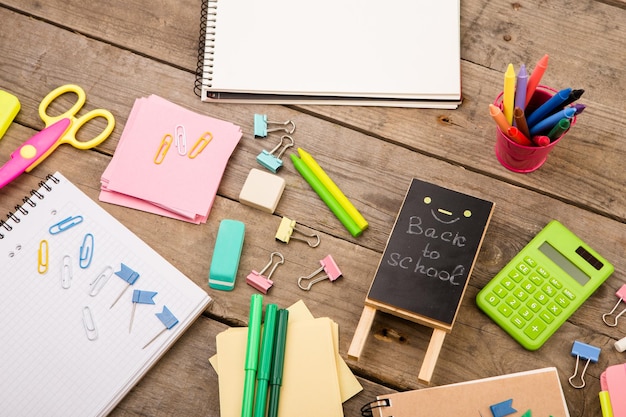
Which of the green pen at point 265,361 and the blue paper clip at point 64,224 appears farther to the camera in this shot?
the blue paper clip at point 64,224

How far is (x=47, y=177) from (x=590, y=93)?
0.94m

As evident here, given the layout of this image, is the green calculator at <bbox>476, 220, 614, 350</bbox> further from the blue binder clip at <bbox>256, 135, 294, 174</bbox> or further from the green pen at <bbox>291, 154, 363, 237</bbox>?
the blue binder clip at <bbox>256, 135, 294, 174</bbox>

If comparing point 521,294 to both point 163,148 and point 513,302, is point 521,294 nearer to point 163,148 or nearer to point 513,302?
point 513,302

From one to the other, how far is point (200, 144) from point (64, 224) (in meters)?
0.26

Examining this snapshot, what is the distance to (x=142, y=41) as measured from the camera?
127cm

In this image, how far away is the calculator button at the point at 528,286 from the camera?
3.51 feet

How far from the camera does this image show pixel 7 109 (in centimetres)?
120

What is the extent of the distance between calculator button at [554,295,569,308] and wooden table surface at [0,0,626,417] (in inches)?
1.7

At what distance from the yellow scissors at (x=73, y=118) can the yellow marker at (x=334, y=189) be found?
34cm

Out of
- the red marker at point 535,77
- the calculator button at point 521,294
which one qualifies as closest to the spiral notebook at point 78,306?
the calculator button at point 521,294

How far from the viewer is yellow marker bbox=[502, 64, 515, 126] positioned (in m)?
0.98

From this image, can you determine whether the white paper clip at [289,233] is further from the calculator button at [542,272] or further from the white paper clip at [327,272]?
the calculator button at [542,272]

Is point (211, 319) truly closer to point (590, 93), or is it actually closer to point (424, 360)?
point (424, 360)

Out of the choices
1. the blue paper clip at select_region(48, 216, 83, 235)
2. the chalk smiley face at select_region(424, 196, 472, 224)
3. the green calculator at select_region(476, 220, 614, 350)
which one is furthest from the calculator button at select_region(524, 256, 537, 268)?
the blue paper clip at select_region(48, 216, 83, 235)
